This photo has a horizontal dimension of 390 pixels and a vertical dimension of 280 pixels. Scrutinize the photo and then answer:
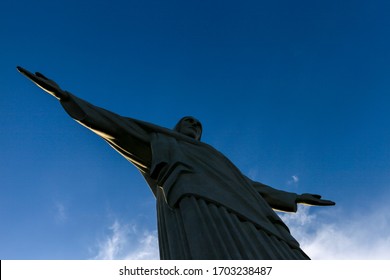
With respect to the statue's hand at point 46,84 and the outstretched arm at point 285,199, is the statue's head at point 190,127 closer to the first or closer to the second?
the outstretched arm at point 285,199

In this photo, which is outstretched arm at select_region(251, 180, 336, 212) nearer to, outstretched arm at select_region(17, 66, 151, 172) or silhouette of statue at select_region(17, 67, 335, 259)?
silhouette of statue at select_region(17, 67, 335, 259)

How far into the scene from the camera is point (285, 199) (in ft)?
25.3

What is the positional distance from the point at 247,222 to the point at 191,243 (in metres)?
0.88

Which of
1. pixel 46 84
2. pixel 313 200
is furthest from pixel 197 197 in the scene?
pixel 313 200

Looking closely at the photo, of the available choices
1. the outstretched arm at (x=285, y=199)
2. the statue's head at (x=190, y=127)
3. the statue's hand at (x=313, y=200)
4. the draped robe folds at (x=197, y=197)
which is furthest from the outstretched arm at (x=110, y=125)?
the statue's hand at (x=313, y=200)

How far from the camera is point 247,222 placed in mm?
5285

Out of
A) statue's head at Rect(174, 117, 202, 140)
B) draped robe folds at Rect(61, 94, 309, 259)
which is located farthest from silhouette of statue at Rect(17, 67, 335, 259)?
statue's head at Rect(174, 117, 202, 140)

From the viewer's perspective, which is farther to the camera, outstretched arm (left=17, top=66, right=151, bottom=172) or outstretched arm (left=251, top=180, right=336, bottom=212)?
outstretched arm (left=251, top=180, right=336, bottom=212)

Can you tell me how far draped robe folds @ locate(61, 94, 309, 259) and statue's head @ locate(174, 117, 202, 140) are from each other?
107cm

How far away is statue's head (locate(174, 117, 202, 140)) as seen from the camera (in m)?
8.52
